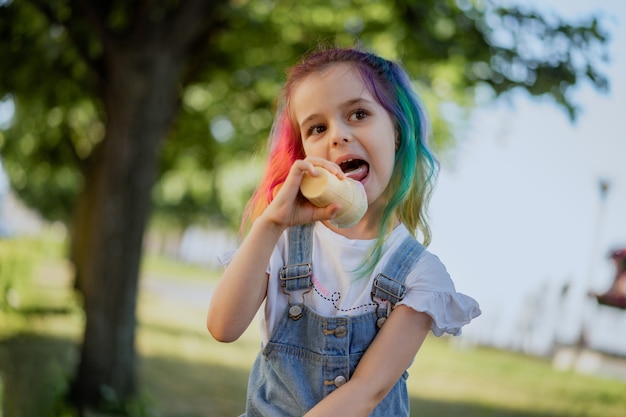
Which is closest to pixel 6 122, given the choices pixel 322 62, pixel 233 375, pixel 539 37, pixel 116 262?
pixel 233 375

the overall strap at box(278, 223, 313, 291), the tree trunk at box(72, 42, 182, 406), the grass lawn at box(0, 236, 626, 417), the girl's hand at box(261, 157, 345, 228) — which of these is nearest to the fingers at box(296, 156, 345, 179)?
the girl's hand at box(261, 157, 345, 228)

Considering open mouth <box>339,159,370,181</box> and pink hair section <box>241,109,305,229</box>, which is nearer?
open mouth <box>339,159,370,181</box>

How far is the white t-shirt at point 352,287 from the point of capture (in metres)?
1.81

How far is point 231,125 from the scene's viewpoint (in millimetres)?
14266

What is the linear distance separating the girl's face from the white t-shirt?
0.47 ft

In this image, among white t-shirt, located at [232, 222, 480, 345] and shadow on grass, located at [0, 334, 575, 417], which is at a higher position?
white t-shirt, located at [232, 222, 480, 345]

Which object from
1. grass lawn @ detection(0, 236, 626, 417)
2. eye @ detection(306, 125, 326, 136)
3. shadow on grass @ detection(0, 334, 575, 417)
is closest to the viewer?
eye @ detection(306, 125, 326, 136)

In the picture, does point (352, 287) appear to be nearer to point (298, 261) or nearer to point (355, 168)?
point (298, 261)

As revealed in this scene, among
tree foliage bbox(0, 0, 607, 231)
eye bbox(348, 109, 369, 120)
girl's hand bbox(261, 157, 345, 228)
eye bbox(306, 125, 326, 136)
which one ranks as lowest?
girl's hand bbox(261, 157, 345, 228)

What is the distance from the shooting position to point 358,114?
194 centimetres

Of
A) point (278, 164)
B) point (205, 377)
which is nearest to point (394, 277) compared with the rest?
point (278, 164)

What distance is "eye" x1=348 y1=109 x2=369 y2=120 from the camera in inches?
76.0

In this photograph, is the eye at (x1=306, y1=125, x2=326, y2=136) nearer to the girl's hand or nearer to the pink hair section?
→ the pink hair section

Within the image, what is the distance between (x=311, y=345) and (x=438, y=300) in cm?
32
